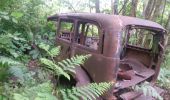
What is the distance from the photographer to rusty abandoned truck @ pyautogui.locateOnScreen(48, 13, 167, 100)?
13.4 feet

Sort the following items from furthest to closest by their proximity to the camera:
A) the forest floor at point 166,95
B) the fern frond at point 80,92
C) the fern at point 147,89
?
1. the forest floor at point 166,95
2. the fern at point 147,89
3. the fern frond at point 80,92

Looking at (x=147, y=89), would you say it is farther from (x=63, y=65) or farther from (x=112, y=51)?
(x=63, y=65)

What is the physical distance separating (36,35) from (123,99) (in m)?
4.00

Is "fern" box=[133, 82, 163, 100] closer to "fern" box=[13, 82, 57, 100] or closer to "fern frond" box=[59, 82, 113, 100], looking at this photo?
"fern frond" box=[59, 82, 113, 100]

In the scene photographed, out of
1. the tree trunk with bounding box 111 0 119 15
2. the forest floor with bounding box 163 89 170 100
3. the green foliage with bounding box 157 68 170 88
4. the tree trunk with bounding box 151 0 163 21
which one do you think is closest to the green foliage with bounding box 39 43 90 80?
the forest floor with bounding box 163 89 170 100

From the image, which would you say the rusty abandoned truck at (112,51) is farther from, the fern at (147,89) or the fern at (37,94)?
the fern at (37,94)

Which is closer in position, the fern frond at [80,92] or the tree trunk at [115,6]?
the fern frond at [80,92]

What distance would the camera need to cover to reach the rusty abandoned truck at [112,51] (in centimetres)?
407

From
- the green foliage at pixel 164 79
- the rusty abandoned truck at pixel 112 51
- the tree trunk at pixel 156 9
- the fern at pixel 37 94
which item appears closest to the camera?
the fern at pixel 37 94

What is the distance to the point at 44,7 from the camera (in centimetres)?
991

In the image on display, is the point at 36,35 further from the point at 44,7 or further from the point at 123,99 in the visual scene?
the point at 123,99

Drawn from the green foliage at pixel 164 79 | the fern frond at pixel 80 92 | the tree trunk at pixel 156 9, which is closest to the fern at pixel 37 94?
the fern frond at pixel 80 92

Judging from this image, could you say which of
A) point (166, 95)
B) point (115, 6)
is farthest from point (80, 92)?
point (115, 6)

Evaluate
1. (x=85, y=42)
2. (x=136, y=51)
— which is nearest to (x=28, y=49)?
(x=85, y=42)
